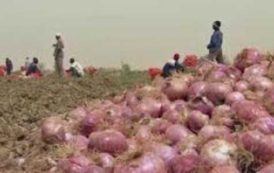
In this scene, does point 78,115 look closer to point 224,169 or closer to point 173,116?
point 173,116

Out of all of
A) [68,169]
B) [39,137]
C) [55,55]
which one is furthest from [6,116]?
[55,55]

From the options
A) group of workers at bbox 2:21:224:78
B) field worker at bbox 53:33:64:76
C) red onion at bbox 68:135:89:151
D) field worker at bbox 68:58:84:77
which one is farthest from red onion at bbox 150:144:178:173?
field worker at bbox 68:58:84:77

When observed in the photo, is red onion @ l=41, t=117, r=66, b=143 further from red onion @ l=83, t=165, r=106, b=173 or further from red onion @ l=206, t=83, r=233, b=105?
red onion @ l=206, t=83, r=233, b=105

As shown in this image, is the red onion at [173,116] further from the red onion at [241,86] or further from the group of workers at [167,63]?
the group of workers at [167,63]

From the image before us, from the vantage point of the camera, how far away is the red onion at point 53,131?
554 centimetres

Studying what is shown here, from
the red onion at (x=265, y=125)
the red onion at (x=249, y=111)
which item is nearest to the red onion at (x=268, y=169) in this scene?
the red onion at (x=265, y=125)

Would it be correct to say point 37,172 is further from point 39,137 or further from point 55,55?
point 55,55

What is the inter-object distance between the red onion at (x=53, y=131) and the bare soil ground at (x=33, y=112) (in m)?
0.07

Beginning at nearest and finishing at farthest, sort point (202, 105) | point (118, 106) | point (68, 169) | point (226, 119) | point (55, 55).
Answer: point (68, 169), point (226, 119), point (202, 105), point (118, 106), point (55, 55)

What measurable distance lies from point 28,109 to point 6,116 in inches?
22.7

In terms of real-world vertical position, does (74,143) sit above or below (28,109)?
above

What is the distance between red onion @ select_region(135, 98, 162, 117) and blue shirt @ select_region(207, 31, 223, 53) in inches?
355

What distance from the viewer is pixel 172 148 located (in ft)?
15.5

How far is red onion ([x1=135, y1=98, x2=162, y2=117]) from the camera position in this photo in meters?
5.61
